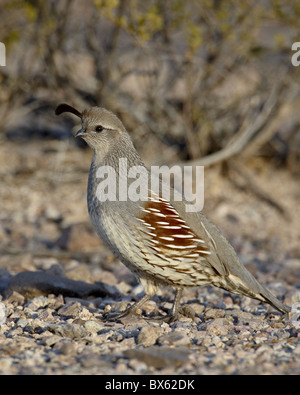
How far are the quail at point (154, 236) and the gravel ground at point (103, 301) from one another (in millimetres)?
336

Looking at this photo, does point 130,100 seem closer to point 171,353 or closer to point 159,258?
point 159,258

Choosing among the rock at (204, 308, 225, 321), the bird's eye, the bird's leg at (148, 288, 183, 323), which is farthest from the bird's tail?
the bird's eye

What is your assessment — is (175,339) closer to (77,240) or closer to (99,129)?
(99,129)

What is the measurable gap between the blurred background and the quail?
11.2 feet

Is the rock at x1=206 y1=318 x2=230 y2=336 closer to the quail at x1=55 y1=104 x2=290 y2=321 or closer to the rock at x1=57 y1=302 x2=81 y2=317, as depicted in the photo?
the quail at x1=55 y1=104 x2=290 y2=321

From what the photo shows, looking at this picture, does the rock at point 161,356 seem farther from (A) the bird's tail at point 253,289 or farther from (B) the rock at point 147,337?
(A) the bird's tail at point 253,289

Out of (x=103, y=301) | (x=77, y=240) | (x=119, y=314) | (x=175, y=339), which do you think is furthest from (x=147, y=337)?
(x=77, y=240)

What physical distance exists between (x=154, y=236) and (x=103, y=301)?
120 centimetres

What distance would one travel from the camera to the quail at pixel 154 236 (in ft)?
17.6

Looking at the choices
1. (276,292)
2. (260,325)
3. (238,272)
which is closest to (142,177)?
(238,272)

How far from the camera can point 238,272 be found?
5.68 m

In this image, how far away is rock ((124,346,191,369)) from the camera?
4184mm

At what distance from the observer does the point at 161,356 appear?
426 centimetres
